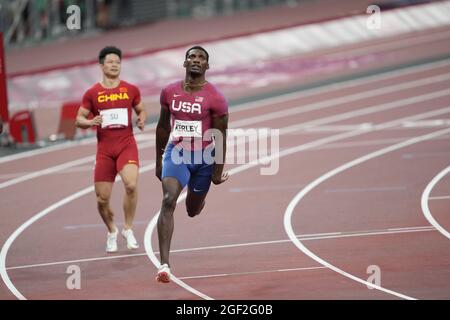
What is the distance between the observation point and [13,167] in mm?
19297

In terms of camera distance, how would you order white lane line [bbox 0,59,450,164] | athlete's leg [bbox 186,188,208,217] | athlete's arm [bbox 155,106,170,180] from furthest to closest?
1. white lane line [bbox 0,59,450,164]
2. athlete's leg [bbox 186,188,208,217]
3. athlete's arm [bbox 155,106,170,180]

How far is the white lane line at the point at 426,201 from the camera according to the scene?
13.5 meters

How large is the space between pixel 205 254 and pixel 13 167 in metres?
7.40

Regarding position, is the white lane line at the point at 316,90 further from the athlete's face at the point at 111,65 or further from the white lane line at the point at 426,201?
the athlete's face at the point at 111,65

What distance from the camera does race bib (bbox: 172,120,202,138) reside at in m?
11.4

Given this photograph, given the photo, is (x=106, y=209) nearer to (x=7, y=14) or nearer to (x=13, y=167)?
(x=13, y=167)

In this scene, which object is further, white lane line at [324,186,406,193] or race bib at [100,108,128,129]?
white lane line at [324,186,406,193]

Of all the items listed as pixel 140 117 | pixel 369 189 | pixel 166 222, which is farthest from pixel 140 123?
pixel 369 189

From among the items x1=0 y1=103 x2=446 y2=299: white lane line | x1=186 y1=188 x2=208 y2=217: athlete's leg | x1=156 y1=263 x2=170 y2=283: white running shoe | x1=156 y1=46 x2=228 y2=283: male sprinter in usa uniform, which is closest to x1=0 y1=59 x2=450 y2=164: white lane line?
x1=0 y1=103 x2=446 y2=299: white lane line

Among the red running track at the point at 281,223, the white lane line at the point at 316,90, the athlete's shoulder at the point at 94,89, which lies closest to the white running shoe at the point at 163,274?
the red running track at the point at 281,223

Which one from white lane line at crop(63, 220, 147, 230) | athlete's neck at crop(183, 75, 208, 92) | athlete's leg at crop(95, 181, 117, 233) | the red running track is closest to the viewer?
the red running track

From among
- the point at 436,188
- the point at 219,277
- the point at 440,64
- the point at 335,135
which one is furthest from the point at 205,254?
the point at 440,64

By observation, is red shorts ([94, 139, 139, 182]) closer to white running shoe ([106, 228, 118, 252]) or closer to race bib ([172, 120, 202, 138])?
white running shoe ([106, 228, 118, 252])

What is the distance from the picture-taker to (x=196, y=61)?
11195mm
